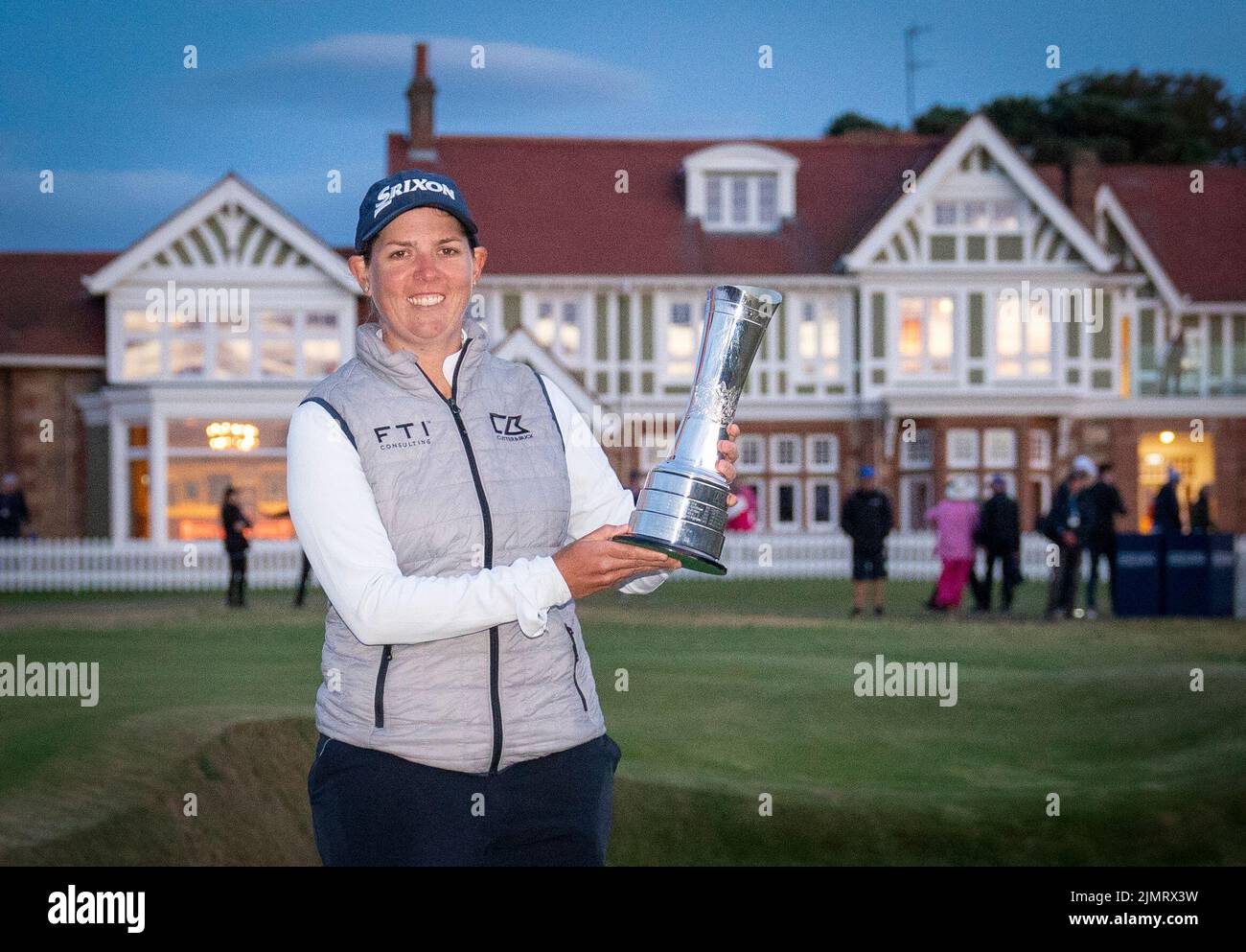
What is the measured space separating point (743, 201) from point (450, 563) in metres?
35.8

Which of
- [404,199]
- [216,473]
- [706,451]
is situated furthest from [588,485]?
[216,473]

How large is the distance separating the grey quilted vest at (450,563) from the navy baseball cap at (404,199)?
287 mm

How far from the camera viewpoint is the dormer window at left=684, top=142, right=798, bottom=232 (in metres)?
37.8

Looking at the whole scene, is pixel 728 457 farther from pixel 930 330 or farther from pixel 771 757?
pixel 930 330

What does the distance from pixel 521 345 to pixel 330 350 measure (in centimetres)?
442

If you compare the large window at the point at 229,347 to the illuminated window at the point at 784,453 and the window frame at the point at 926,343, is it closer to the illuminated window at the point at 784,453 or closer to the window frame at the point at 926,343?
the illuminated window at the point at 784,453

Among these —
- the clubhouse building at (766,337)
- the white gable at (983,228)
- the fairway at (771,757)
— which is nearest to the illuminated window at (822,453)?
the clubhouse building at (766,337)

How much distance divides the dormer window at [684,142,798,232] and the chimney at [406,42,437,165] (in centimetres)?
635

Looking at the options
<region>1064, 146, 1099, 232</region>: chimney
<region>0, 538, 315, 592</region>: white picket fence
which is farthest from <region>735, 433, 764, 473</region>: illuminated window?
<region>0, 538, 315, 592</region>: white picket fence

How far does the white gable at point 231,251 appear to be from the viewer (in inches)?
1310

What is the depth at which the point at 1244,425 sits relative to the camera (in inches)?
1537

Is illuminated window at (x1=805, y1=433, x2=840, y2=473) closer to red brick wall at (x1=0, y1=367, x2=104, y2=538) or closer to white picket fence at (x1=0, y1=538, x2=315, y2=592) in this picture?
white picket fence at (x1=0, y1=538, x2=315, y2=592)

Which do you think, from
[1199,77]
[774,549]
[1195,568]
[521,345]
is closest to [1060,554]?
[1195,568]

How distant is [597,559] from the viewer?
10.7ft
